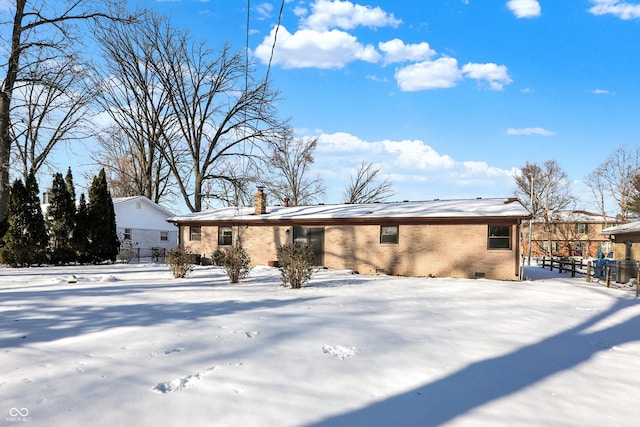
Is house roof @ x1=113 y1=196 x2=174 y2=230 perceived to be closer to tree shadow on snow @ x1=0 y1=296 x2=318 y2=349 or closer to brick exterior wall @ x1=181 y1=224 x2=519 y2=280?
brick exterior wall @ x1=181 y1=224 x2=519 y2=280

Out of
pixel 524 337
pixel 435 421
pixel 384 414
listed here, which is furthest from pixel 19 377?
pixel 524 337

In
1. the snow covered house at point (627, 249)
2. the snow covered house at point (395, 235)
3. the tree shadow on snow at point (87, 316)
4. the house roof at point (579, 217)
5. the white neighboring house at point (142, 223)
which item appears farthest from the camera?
the house roof at point (579, 217)

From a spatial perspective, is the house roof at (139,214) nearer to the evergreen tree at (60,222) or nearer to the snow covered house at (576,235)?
the evergreen tree at (60,222)

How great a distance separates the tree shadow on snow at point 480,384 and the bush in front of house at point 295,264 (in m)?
6.46

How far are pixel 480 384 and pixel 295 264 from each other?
7.22 m

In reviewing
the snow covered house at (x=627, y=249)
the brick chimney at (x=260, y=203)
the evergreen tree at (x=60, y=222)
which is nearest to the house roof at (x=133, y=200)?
the evergreen tree at (x=60, y=222)

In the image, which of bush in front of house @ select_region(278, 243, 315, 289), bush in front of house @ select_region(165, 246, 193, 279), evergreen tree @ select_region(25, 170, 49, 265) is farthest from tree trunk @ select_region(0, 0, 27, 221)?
bush in front of house @ select_region(278, 243, 315, 289)

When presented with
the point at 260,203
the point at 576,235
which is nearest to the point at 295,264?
the point at 260,203

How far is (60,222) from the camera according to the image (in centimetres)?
2048

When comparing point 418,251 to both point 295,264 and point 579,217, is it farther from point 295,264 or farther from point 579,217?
point 579,217

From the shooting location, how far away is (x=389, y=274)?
17875mm

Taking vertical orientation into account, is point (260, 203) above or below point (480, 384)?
above

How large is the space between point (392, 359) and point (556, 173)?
4758 centimetres

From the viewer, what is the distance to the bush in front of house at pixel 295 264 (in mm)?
11305
